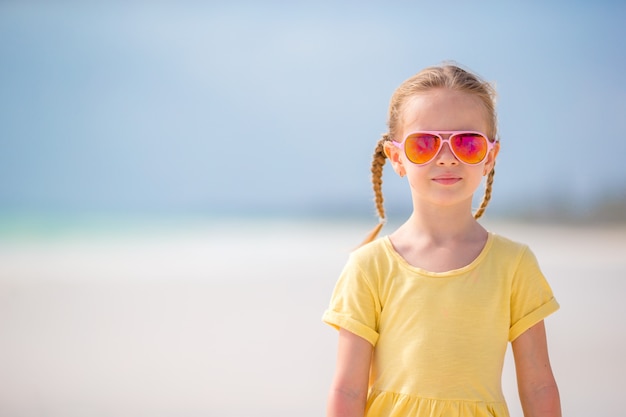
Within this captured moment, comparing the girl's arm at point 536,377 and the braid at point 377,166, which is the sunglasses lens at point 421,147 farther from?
the girl's arm at point 536,377

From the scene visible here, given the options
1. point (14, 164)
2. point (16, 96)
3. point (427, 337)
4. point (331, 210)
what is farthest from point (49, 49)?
point (427, 337)

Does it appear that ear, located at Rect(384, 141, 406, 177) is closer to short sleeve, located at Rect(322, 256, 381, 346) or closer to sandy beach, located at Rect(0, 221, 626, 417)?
short sleeve, located at Rect(322, 256, 381, 346)

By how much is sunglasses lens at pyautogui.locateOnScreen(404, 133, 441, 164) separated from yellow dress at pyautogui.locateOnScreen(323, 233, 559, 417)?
195 millimetres

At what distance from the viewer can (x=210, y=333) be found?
13.5 feet

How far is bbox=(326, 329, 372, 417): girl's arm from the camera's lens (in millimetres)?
1595

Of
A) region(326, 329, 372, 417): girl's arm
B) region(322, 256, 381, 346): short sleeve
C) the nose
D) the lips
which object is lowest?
region(326, 329, 372, 417): girl's arm

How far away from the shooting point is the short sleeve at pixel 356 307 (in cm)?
162

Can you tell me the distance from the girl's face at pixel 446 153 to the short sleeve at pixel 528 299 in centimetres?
19

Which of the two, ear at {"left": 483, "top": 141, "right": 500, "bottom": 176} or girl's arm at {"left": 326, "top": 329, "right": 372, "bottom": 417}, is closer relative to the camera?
girl's arm at {"left": 326, "top": 329, "right": 372, "bottom": 417}

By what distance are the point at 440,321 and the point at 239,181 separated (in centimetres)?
1330

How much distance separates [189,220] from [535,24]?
5.48m

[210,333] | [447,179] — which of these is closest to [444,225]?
[447,179]

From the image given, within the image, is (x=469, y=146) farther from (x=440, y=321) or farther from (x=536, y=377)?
(x=536, y=377)

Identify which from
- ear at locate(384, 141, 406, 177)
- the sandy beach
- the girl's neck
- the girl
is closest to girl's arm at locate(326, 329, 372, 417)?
the girl
